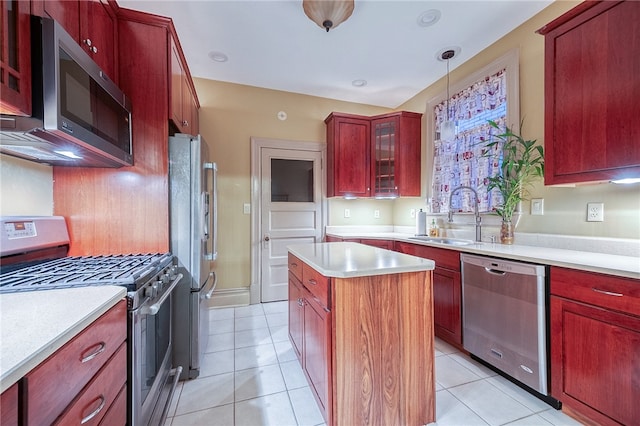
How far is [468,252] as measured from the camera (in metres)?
1.98

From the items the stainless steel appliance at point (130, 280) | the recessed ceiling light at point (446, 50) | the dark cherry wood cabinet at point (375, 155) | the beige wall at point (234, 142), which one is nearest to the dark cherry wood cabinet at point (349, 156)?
the dark cherry wood cabinet at point (375, 155)

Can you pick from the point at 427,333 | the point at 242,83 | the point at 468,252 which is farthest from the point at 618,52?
the point at 242,83

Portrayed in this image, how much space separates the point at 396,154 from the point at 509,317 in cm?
227

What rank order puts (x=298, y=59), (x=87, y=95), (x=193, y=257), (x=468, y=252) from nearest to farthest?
1. (x=87, y=95)
2. (x=193, y=257)
3. (x=468, y=252)
4. (x=298, y=59)

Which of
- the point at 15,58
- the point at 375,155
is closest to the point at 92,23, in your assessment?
the point at 15,58

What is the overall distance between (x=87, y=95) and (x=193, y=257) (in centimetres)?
107

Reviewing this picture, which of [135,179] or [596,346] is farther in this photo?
[135,179]

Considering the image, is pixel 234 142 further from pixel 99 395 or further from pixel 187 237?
pixel 99 395

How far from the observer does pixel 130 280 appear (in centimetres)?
112

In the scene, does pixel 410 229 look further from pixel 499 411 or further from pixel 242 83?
pixel 242 83

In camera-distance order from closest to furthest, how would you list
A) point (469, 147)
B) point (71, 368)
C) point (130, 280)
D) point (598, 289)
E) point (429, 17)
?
point (71, 368)
point (130, 280)
point (598, 289)
point (429, 17)
point (469, 147)

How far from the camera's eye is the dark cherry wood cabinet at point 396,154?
134 inches

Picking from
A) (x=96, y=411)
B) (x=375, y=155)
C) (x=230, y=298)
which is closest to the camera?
(x=96, y=411)

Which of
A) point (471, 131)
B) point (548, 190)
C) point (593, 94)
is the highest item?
point (471, 131)
